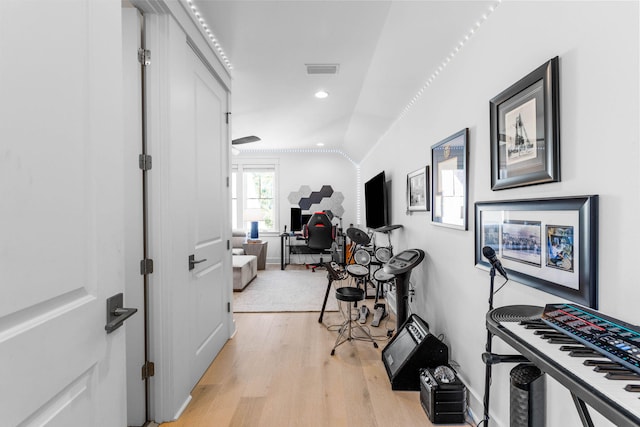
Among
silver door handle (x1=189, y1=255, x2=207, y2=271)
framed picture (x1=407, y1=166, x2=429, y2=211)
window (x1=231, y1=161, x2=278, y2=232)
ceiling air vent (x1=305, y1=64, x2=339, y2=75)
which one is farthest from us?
window (x1=231, y1=161, x2=278, y2=232)

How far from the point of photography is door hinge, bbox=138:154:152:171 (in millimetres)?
1773

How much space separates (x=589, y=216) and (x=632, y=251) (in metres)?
0.16

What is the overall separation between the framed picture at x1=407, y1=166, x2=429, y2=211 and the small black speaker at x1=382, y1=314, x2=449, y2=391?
3.48ft

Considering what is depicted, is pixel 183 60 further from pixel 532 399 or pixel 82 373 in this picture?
pixel 532 399

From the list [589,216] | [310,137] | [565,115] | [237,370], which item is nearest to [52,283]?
[589,216]

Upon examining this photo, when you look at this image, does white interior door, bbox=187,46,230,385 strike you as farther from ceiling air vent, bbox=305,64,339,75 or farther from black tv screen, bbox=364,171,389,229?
black tv screen, bbox=364,171,389,229

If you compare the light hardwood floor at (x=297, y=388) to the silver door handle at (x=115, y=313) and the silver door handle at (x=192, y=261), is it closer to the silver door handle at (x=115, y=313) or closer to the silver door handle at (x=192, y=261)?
A: the silver door handle at (x=192, y=261)

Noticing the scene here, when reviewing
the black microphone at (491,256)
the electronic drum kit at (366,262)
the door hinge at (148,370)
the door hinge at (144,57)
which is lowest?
the door hinge at (148,370)

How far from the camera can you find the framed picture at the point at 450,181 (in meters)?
1.94

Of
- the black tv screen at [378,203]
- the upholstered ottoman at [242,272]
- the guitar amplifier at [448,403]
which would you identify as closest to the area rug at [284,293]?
the upholstered ottoman at [242,272]

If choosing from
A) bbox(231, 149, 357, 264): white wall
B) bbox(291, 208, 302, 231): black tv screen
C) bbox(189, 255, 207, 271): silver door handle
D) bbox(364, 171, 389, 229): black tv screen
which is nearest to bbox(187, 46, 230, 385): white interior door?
bbox(189, 255, 207, 271): silver door handle

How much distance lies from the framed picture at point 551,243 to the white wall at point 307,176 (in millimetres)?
5725

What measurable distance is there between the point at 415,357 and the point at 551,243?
1.33 metres

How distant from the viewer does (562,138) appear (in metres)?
1.17
